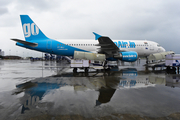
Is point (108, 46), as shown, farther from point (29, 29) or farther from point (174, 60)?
point (29, 29)

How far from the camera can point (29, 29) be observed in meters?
15.0

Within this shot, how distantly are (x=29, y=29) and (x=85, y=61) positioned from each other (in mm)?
9932

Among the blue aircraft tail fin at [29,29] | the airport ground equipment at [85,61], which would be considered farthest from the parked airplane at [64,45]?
the airport ground equipment at [85,61]

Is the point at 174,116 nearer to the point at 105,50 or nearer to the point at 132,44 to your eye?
the point at 105,50

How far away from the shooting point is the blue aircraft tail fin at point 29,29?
1463 cm

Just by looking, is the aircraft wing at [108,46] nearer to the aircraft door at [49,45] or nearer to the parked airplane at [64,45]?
Answer: the parked airplane at [64,45]

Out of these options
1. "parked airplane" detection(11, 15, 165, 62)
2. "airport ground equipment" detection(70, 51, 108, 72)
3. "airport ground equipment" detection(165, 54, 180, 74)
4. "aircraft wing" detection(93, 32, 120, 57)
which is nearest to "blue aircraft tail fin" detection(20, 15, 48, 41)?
"parked airplane" detection(11, 15, 165, 62)

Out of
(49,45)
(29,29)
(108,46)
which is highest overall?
(29,29)

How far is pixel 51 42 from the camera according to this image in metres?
15.1

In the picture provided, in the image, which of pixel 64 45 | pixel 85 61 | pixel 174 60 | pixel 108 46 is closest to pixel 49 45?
pixel 64 45

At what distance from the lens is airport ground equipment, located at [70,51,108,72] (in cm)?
1030

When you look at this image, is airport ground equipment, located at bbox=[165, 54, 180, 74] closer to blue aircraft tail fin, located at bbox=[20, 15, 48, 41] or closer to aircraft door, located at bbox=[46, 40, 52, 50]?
aircraft door, located at bbox=[46, 40, 52, 50]

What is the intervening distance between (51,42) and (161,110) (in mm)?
14423

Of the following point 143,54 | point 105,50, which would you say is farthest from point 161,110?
point 143,54
